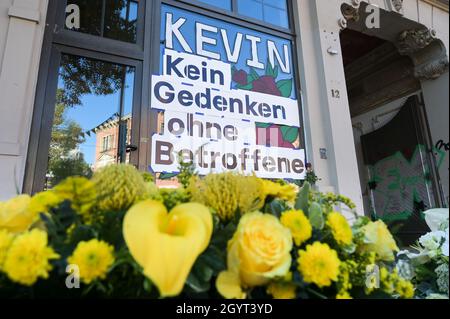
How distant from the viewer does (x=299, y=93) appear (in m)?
2.95

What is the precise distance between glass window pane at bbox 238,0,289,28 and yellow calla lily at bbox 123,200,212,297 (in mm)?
2994

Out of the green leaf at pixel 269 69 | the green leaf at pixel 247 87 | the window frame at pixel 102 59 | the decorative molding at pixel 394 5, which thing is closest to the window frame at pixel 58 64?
the window frame at pixel 102 59

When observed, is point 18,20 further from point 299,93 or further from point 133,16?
point 299,93

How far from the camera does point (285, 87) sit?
114 inches

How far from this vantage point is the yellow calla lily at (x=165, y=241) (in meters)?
0.30

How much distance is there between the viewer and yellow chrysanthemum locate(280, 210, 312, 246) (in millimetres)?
422

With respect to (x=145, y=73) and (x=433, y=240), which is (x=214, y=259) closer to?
(x=433, y=240)

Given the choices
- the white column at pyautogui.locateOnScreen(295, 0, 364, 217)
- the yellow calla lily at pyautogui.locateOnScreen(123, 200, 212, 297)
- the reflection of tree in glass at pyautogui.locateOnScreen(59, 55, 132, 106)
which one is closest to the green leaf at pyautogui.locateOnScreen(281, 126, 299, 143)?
the white column at pyautogui.locateOnScreen(295, 0, 364, 217)

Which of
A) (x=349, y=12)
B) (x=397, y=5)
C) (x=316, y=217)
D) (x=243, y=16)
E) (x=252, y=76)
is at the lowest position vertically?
(x=316, y=217)

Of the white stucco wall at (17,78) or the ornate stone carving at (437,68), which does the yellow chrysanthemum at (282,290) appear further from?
the white stucco wall at (17,78)

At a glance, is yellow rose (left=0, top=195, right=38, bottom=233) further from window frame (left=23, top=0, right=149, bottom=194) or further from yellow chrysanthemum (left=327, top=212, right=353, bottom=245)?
window frame (left=23, top=0, right=149, bottom=194)

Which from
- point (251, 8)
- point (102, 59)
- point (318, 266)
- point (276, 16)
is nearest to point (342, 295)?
point (318, 266)

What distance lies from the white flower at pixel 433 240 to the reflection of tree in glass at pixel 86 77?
219 centimetres

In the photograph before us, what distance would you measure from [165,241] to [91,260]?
0.29 ft
